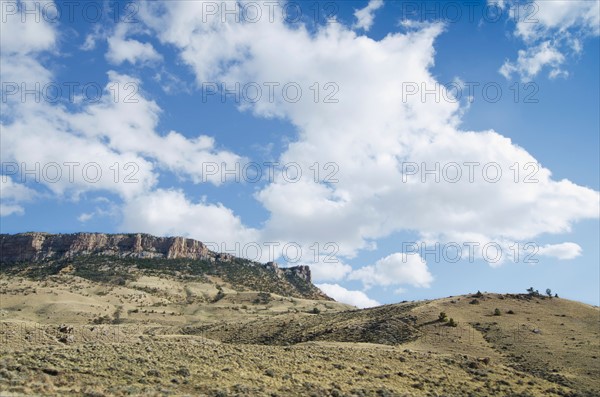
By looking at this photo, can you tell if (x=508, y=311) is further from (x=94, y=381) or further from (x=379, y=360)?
(x=94, y=381)

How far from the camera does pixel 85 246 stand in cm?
16450

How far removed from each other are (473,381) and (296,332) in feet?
86.8

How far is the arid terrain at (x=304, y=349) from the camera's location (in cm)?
2659

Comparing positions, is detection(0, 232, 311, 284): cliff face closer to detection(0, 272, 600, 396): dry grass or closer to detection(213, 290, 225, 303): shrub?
detection(213, 290, 225, 303): shrub

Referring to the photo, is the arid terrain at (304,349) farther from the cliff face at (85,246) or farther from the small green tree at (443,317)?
the cliff face at (85,246)

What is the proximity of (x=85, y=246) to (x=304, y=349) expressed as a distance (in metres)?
146

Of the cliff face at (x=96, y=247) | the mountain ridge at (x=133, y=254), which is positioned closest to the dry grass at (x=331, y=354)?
the mountain ridge at (x=133, y=254)

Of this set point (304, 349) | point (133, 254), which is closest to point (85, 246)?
point (133, 254)

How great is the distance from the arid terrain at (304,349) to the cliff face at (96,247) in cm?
6268

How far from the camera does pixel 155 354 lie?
31344mm

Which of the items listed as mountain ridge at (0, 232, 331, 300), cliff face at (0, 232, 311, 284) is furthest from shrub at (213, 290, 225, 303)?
cliff face at (0, 232, 311, 284)

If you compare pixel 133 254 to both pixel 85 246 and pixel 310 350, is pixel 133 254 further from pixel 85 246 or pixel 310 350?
pixel 310 350

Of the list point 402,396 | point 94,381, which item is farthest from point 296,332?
point 94,381

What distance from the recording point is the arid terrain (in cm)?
2659
